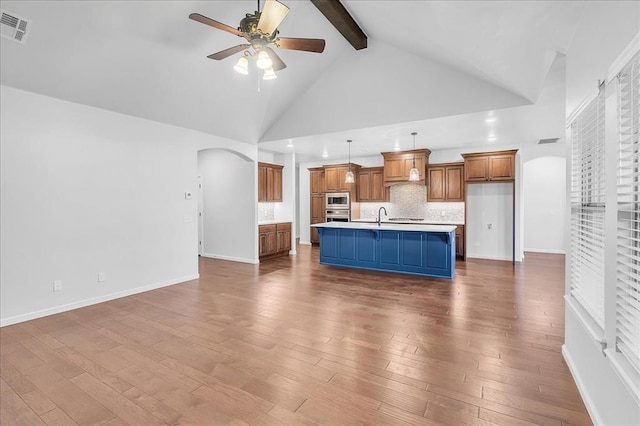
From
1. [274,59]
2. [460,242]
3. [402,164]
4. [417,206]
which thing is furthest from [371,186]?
[274,59]

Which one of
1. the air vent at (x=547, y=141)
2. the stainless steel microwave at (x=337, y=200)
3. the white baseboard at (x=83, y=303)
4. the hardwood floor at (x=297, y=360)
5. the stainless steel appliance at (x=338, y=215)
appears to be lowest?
the hardwood floor at (x=297, y=360)

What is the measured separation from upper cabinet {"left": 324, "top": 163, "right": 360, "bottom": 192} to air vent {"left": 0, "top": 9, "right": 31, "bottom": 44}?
22.6 feet

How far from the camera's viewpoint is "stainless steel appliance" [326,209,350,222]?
8.86 metres

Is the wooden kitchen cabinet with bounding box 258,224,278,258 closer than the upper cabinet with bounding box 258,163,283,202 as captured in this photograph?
Yes

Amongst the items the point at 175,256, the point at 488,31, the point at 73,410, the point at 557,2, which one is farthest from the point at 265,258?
the point at 557,2

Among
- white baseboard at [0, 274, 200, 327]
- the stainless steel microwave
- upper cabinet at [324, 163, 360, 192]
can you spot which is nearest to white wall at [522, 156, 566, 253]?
upper cabinet at [324, 163, 360, 192]

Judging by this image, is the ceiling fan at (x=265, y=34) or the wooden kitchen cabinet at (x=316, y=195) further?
the wooden kitchen cabinet at (x=316, y=195)

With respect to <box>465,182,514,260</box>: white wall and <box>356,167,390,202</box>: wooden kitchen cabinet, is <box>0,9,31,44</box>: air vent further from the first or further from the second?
<box>465,182,514,260</box>: white wall

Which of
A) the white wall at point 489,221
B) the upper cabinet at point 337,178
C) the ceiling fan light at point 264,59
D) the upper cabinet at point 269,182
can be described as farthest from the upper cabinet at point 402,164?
the ceiling fan light at point 264,59

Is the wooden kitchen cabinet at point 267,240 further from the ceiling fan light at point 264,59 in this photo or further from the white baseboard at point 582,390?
the white baseboard at point 582,390

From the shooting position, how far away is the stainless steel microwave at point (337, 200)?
887 cm

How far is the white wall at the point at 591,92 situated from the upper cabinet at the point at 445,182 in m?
5.07

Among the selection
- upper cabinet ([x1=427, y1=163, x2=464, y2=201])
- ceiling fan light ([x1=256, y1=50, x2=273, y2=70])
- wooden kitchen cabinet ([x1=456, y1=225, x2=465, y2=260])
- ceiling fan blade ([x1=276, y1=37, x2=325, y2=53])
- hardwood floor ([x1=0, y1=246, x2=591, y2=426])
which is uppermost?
ceiling fan blade ([x1=276, y1=37, x2=325, y2=53])

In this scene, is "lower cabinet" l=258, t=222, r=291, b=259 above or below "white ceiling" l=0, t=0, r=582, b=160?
below
